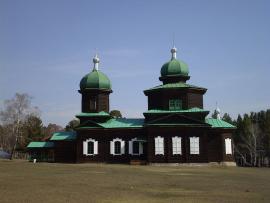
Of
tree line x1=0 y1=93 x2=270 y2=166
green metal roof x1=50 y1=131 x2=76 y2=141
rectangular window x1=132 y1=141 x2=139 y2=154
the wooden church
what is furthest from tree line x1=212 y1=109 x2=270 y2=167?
green metal roof x1=50 y1=131 x2=76 y2=141

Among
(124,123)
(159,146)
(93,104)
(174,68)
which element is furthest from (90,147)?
(174,68)

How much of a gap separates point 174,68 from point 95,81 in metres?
10.7

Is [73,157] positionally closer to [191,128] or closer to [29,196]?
[191,128]

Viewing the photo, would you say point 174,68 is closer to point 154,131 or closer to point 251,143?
point 154,131

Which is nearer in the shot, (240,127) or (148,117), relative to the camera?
(148,117)

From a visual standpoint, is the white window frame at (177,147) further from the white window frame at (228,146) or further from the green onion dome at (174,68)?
the green onion dome at (174,68)

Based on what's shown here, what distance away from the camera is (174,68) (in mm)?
49531

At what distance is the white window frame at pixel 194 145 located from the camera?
44.0 meters

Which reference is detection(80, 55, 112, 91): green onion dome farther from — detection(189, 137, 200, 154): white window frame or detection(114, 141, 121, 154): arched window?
detection(189, 137, 200, 154): white window frame

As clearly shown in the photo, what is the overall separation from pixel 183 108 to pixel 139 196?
32189mm

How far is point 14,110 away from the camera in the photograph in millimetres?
60781

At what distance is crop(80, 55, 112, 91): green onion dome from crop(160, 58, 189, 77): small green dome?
25.5 ft

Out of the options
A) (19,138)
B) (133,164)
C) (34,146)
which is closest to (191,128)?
(133,164)

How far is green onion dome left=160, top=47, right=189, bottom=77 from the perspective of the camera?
4934cm
